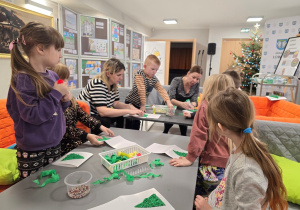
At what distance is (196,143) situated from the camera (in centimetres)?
119

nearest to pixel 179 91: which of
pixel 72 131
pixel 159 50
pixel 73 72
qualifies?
pixel 72 131

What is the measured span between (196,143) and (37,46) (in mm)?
1027

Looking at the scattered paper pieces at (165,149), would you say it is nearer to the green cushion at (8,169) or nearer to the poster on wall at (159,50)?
the green cushion at (8,169)

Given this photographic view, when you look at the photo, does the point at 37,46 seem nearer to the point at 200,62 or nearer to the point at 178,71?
the point at 200,62

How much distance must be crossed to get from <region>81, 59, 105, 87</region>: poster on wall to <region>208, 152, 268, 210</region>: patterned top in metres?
4.32

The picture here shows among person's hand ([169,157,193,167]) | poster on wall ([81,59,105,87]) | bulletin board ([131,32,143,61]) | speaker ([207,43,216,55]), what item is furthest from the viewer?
speaker ([207,43,216,55])

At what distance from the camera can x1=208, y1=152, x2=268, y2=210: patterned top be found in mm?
703

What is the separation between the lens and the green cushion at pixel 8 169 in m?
1.17

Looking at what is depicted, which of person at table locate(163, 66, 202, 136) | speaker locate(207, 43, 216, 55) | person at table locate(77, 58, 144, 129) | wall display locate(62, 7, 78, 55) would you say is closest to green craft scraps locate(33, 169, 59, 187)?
person at table locate(77, 58, 144, 129)

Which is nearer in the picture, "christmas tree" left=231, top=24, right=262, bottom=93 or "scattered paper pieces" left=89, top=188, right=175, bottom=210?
"scattered paper pieces" left=89, top=188, right=175, bottom=210

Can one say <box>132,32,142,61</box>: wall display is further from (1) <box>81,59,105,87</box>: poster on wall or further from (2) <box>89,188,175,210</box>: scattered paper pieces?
(2) <box>89,188,175,210</box>: scattered paper pieces

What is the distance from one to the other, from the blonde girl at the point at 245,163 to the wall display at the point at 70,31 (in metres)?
3.94

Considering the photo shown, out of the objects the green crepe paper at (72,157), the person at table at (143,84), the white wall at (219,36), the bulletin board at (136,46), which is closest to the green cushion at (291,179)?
the person at table at (143,84)

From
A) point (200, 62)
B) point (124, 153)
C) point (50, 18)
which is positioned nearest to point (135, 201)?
point (124, 153)
